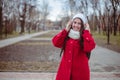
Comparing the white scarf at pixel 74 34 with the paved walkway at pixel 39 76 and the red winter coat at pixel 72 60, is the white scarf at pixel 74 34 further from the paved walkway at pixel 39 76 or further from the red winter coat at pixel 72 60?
the paved walkway at pixel 39 76

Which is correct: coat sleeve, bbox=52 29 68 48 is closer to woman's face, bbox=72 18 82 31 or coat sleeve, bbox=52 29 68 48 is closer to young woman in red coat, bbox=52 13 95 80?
young woman in red coat, bbox=52 13 95 80

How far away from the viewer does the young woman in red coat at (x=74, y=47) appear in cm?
546

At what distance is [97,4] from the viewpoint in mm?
60000

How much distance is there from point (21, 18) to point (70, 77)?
65848mm

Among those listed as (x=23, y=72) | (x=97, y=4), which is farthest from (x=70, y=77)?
(x=97, y=4)

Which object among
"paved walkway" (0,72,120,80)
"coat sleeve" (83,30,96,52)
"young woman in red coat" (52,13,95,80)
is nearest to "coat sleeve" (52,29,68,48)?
"young woman in red coat" (52,13,95,80)

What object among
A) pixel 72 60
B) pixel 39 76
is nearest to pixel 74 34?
pixel 72 60

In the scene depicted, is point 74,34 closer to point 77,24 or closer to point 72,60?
point 77,24

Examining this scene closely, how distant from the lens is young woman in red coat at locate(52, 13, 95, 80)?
5.46 metres

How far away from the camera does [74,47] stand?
18.0 ft

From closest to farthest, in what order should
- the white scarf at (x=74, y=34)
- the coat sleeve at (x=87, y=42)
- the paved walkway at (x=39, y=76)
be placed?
the coat sleeve at (x=87, y=42) < the white scarf at (x=74, y=34) < the paved walkway at (x=39, y=76)

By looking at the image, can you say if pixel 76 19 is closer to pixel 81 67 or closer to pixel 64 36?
pixel 64 36

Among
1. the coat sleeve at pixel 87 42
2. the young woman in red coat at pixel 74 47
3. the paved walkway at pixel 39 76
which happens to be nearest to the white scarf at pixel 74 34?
the young woman in red coat at pixel 74 47

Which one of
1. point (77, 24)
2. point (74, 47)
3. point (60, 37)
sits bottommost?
point (74, 47)
